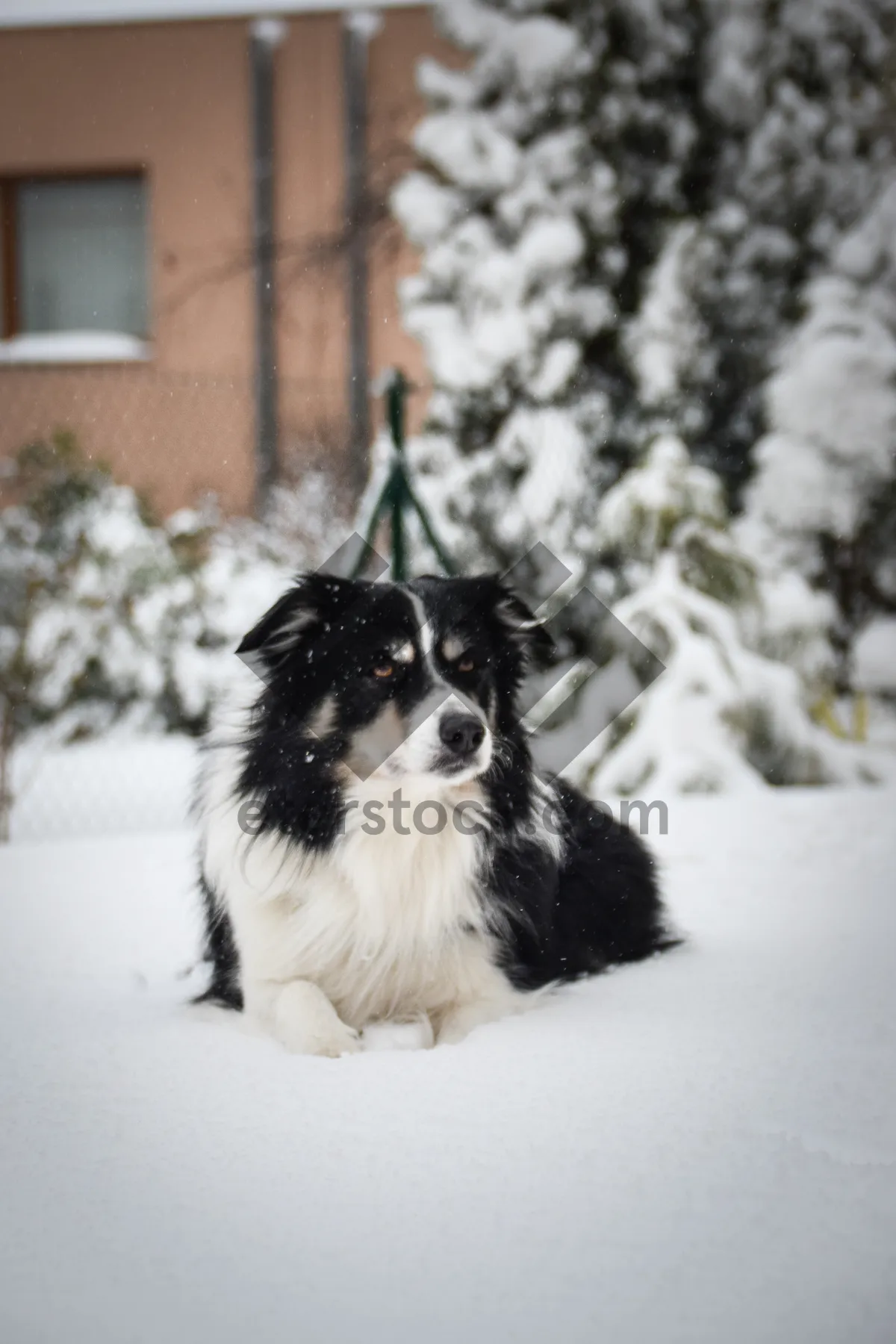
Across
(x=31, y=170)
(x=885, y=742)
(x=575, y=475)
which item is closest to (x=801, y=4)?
(x=575, y=475)

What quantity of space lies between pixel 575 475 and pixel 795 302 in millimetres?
2262

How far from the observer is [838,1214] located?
156 cm

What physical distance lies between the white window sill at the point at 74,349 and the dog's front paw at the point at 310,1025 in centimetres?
859

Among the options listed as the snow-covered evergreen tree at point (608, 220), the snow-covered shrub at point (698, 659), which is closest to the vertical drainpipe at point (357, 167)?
the snow-covered evergreen tree at point (608, 220)

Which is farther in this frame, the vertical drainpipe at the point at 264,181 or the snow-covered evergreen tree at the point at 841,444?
the vertical drainpipe at the point at 264,181

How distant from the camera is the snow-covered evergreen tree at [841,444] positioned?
25.4ft

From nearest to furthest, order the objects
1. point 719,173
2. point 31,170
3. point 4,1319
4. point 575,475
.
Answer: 1. point 4,1319
2. point 575,475
3. point 719,173
4. point 31,170

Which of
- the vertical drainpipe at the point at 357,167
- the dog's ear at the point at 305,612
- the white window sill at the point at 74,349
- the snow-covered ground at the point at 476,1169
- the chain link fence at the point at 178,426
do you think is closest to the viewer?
the snow-covered ground at the point at 476,1169

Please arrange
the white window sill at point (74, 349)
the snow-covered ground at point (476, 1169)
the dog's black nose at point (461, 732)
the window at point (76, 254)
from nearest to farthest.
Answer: the snow-covered ground at point (476, 1169), the dog's black nose at point (461, 732), the white window sill at point (74, 349), the window at point (76, 254)

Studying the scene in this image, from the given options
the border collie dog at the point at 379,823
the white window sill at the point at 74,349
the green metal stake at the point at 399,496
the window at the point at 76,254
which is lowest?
the border collie dog at the point at 379,823

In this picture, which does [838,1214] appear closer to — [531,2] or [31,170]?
[531,2]

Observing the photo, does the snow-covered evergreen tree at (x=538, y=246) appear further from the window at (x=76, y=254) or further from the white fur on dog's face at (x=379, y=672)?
the white fur on dog's face at (x=379, y=672)

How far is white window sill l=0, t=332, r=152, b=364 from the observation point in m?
9.89

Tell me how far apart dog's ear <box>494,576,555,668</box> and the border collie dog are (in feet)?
0.17
